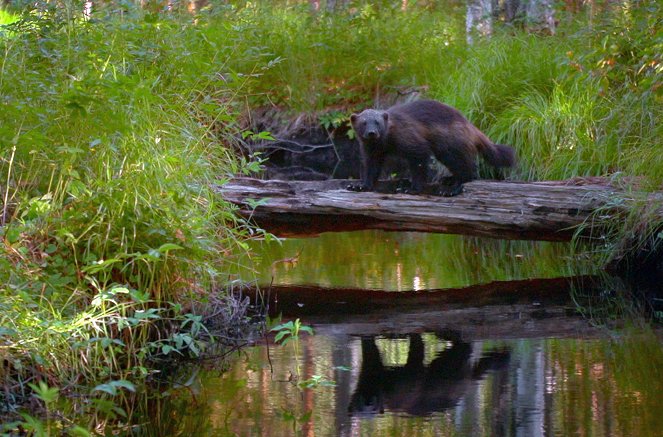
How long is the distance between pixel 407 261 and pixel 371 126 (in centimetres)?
121

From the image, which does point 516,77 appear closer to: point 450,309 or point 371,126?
point 371,126

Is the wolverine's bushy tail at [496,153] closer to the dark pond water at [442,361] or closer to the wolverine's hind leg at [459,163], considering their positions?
the wolverine's hind leg at [459,163]

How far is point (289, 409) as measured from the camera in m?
3.71

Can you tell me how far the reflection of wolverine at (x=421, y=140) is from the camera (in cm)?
705

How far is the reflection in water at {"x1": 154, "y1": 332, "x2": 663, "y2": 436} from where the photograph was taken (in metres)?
3.47

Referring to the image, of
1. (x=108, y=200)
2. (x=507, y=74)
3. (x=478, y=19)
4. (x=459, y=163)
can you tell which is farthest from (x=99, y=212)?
(x=478, y=19)

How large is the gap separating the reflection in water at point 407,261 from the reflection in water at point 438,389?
1565 millimetres

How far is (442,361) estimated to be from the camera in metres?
4.46

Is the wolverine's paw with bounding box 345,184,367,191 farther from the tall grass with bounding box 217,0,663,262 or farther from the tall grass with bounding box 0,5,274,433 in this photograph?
the tall grass with bounding box 0,5,274,433

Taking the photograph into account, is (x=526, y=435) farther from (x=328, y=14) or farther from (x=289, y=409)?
(x=328, y=14)

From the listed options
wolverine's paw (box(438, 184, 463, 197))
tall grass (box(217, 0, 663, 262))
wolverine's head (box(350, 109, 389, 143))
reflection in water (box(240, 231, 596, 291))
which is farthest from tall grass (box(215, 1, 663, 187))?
wolverine's paw (box(438, 184, 463, 197))

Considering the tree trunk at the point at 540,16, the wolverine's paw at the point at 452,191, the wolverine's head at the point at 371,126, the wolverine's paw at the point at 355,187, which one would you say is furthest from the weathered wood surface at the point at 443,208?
the tree trunk at the point at 540,16

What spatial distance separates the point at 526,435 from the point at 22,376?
205cm

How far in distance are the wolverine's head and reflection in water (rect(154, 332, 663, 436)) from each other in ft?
7.99
